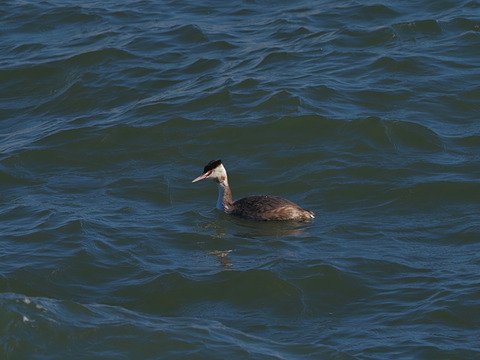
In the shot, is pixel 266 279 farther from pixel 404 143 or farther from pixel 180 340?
pixel 404 143

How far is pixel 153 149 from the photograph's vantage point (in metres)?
18.7

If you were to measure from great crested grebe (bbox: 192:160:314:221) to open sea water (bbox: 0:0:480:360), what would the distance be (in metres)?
0.17

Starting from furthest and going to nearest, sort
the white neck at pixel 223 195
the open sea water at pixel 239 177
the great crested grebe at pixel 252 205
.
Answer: the white neck at pixel 223 195 < the great crested grebe at pixel 252 205 < the open sea water at pixel 239 177

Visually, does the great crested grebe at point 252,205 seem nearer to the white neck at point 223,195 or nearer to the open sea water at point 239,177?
the white neck at point 223,195

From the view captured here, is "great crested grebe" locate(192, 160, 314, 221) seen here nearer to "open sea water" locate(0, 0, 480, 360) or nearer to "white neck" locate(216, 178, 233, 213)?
"white neck" locate(216, 178, 233, 213)

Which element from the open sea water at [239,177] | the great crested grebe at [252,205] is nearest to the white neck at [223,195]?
the great crested grebe at [252,205]

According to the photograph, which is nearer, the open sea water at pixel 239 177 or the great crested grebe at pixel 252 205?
the open sea water at pixel 239 177

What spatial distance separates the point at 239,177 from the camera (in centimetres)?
1769

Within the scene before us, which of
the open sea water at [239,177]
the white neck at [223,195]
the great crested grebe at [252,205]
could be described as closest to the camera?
the open sea water at [239,177]

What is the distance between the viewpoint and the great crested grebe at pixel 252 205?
1566cm

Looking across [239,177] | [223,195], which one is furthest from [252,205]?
[239,177]

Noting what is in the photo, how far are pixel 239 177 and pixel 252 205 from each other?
172cm

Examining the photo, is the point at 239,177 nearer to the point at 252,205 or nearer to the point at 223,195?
the point at 223,195

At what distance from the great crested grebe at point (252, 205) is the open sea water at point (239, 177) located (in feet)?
0.56
